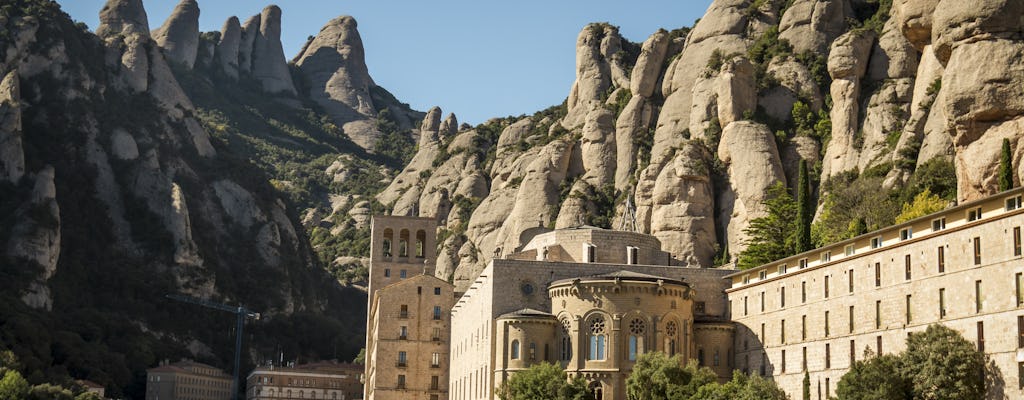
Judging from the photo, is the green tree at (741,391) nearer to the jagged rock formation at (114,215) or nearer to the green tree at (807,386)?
the green tree at (807,386)

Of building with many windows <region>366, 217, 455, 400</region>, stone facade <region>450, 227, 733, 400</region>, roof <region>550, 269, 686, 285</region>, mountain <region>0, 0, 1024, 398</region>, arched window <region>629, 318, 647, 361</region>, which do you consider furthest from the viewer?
building with many windows <region>366, 217, 455, 400</region>

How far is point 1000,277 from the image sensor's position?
5550cm

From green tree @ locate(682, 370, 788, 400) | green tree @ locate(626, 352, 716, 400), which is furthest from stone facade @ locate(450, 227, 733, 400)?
green tree @ locate(682, 370, 788, 400)

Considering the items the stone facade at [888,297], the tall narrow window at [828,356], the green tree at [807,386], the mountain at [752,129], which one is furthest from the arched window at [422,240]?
the tall narrow window at [828,356]

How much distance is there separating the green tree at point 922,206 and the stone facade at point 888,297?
39.2 feet

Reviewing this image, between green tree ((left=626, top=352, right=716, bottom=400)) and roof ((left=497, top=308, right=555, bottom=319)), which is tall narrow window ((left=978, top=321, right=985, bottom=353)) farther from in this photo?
roof ((left=497, top=308, right=555, bottom=319))

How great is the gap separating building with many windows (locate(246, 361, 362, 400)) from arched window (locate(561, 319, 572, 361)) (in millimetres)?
84693

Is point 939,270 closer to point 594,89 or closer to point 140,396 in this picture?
point 594,89

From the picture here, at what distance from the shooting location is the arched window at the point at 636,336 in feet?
252

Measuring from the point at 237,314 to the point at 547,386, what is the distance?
111 m

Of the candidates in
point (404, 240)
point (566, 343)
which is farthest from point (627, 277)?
point (404, 240)

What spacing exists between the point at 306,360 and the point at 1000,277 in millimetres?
135188

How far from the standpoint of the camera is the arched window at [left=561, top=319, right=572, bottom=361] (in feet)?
257

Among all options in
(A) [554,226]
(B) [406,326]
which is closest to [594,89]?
(A) [554,226]
